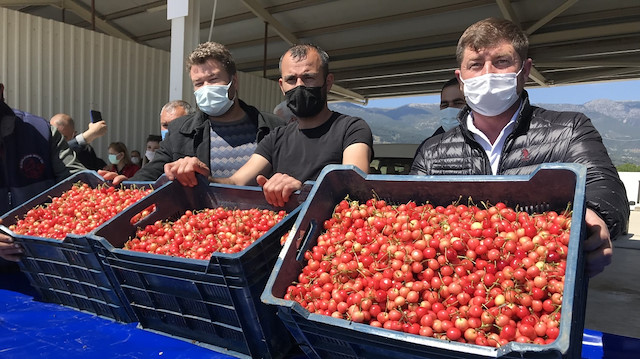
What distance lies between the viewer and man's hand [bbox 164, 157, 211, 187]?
7.52 ft

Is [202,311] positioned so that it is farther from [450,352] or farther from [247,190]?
[450,352]

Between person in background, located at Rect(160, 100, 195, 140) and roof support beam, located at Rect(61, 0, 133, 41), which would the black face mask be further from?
roof support beam, located at Rect(61, 0, 133, 41)

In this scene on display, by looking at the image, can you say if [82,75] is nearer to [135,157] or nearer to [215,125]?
[135,157]

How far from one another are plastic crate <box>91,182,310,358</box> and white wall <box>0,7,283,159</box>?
5100mm

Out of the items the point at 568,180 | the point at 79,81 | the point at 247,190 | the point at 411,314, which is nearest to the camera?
the point at 411,314

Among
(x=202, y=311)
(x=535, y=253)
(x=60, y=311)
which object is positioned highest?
(x=535, y=253)

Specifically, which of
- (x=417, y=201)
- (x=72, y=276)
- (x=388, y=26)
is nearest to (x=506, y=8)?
(x=388, y=26)

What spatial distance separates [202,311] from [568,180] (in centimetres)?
141

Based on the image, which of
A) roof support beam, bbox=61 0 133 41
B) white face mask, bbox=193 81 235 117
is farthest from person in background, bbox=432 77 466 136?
roof support beam, bbox=61 0 133 41

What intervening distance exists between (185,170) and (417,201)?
1.23 meters

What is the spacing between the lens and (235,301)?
1.52 m

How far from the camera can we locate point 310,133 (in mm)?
2637

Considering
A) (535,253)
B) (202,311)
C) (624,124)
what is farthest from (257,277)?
(624,124)

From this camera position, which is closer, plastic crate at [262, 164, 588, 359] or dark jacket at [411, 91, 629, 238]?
plastic crate at [262, 164, 588, 359]
